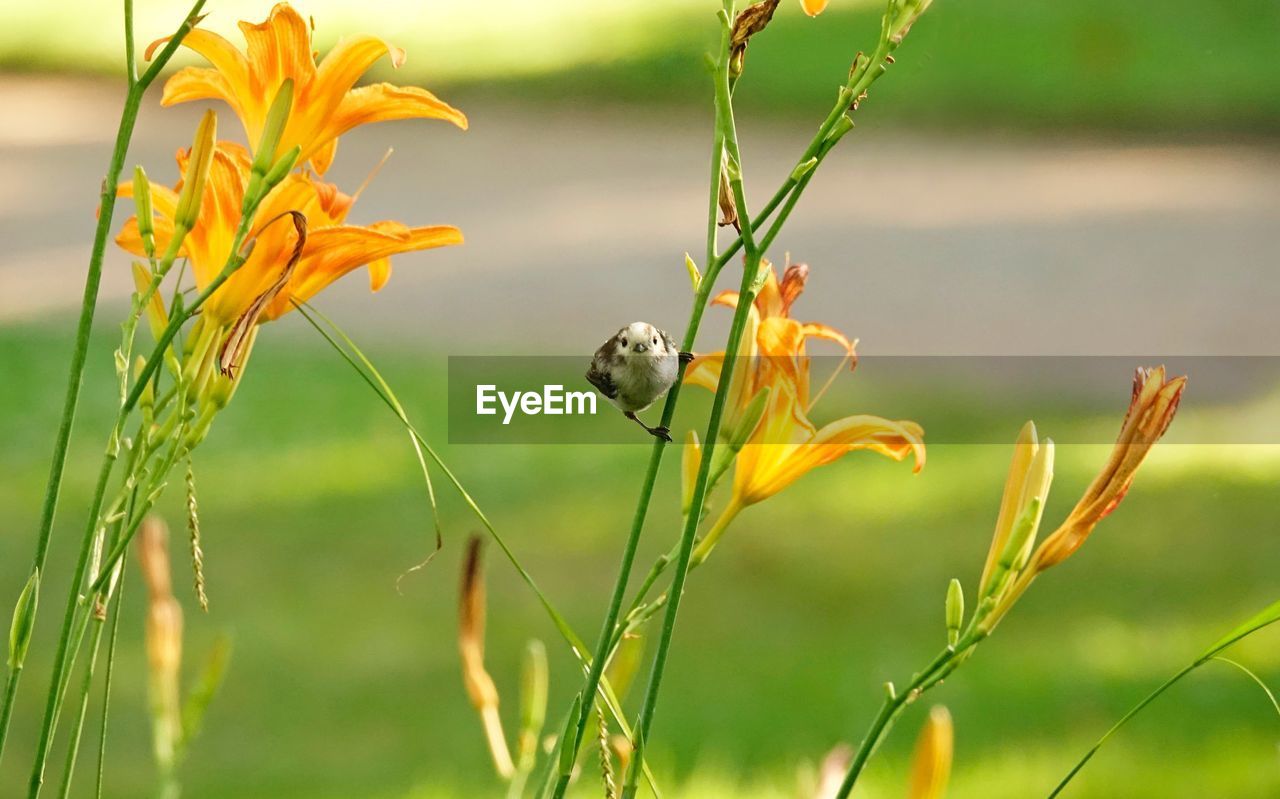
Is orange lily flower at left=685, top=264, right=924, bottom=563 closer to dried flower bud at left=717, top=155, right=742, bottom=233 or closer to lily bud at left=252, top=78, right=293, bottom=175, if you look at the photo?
dried flower bud at left=717, top=155, right=742, bottom=233

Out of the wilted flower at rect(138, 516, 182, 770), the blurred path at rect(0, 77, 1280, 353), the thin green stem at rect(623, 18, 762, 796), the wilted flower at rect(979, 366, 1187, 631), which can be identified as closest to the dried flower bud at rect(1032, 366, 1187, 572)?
the wilted flower at rect(979, 366, 1187, 631)

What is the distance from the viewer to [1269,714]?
1607 millimetres

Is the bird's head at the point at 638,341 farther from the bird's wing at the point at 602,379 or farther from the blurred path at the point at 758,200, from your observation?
the blurred path at the point at 758,200

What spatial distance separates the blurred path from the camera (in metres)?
2.77

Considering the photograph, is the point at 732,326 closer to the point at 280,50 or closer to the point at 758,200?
the point at 280,50

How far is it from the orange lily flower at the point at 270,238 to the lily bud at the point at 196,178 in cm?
2

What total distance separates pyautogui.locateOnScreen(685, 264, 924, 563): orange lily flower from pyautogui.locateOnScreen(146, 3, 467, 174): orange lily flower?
0.11m

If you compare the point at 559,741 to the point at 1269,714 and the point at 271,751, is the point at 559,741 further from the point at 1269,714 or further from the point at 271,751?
the point at 1269,714

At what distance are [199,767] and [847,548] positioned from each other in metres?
0.84

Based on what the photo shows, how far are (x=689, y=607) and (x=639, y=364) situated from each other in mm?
1451

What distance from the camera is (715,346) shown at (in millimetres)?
2549

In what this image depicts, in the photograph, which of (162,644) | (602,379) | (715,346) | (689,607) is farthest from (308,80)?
(715,346)

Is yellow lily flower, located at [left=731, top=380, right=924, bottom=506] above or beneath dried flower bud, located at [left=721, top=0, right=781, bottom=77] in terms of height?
beneath

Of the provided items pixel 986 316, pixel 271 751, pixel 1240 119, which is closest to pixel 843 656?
pixel 271 751
